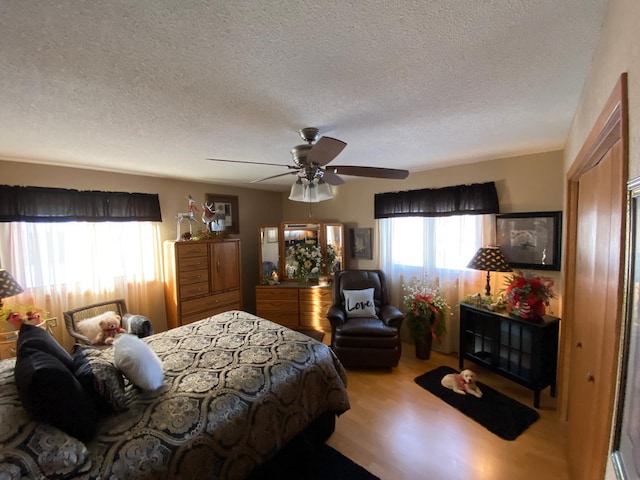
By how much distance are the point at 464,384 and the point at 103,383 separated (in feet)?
9.36

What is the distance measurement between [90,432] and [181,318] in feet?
7.70

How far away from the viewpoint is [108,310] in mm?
3123

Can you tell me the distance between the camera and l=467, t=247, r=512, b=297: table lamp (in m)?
2.66

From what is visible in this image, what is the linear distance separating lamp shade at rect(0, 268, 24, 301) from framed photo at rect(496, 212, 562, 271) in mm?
4539

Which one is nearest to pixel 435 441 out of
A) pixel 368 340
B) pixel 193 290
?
pixel 368 340

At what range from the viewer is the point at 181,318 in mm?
3479

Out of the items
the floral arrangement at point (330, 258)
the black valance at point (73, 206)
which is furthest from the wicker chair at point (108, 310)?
the floral arrangement at point (330, 258)

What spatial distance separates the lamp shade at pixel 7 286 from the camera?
89.3 inches

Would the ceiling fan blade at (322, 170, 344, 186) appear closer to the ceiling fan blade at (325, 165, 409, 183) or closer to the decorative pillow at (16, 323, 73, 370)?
the ceiling fan blade at (325, 165, 409, 183)

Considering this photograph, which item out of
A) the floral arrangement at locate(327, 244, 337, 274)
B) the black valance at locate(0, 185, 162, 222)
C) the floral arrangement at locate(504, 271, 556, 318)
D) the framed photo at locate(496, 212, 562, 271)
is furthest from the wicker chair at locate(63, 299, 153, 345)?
the framed photo at locate(496, 212, 562, 271)

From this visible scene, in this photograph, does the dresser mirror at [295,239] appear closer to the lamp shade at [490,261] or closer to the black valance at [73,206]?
the black valance at [73,206]

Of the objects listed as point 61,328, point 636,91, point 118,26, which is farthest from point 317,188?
point 61,328

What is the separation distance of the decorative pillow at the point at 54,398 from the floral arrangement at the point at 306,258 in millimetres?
3051

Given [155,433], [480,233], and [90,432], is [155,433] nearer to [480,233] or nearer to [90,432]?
[90,432]
